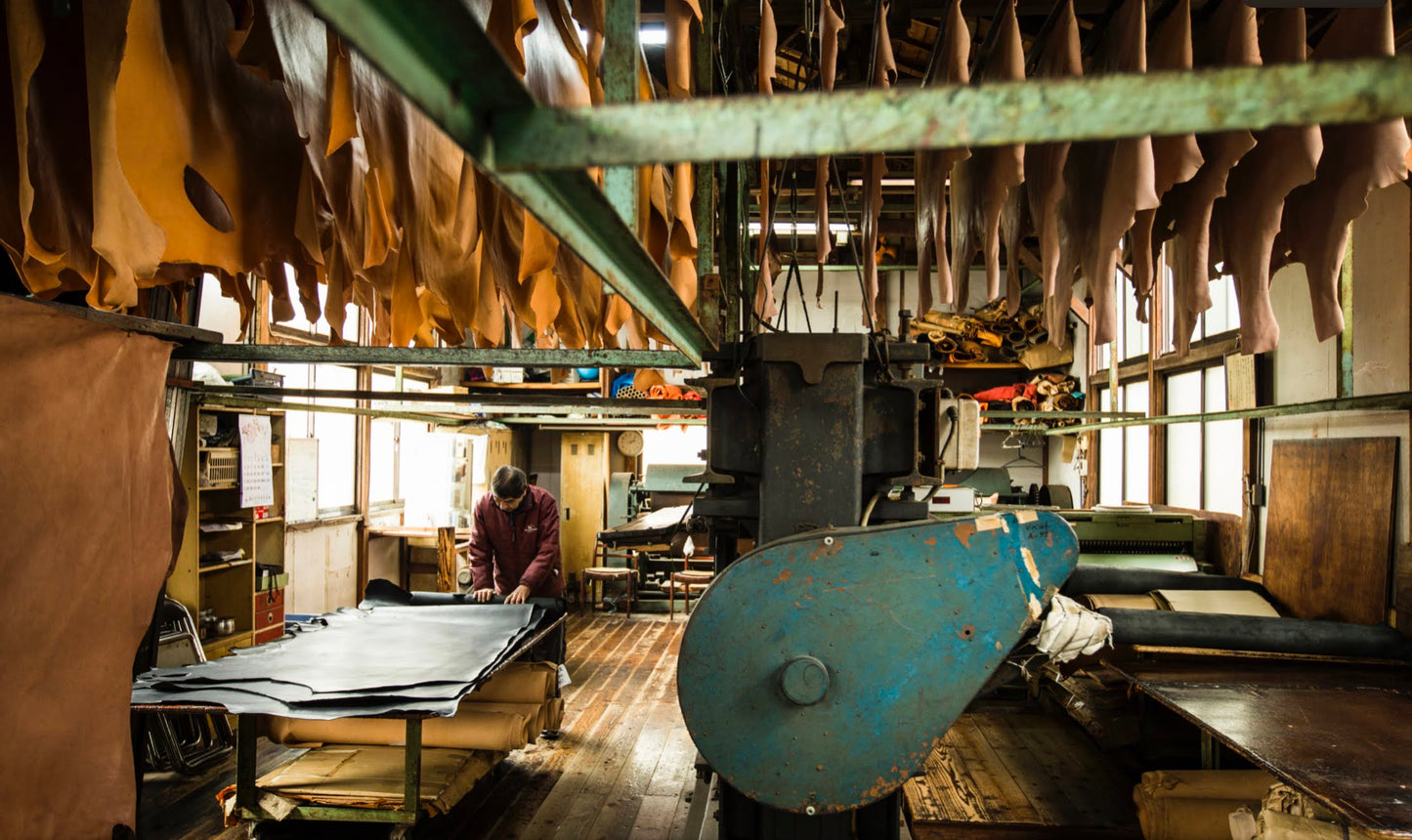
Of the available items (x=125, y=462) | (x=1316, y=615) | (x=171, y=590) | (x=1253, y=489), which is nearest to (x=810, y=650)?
(x=125, y=462)

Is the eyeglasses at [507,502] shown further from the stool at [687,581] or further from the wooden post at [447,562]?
the stool at [687,581]

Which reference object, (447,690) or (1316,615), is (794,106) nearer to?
(447,690)

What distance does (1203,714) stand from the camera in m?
2.04

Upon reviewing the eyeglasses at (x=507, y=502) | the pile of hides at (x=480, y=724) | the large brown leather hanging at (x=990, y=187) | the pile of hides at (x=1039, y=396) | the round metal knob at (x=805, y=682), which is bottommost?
the pile of hides at (x=480, y=724)

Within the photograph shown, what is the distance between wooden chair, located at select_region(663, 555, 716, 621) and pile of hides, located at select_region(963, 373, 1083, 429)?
3.27 metres

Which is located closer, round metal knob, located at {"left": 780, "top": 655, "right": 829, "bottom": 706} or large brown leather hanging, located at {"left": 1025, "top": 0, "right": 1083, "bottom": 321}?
round metal knob, located at {"left": 780, "top": 655, "right": 829, "bottom": 706}

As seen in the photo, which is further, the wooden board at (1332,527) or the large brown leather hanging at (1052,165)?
the wooden board at (1332,527)

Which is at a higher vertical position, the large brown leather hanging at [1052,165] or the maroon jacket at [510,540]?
the large brown leather hanging at [1052,165]

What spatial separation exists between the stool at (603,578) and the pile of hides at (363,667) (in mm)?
4047

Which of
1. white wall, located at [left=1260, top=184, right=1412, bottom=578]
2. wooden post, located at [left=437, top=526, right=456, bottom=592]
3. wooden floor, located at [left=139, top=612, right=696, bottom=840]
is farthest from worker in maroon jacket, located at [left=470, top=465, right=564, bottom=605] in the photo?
white wall, located at [left=1260, top=184, right=1412, bottom=578]

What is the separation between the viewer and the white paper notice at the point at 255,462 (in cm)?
484

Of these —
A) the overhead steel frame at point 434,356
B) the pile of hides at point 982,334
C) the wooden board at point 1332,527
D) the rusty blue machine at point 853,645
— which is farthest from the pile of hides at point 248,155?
the pile of hides at point 982,334

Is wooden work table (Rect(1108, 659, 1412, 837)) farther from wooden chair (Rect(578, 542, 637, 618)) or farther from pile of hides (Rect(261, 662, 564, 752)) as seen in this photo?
wooden chair (Rect(578, 542, 637, 618))

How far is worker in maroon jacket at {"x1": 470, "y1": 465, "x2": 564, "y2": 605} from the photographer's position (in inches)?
193
